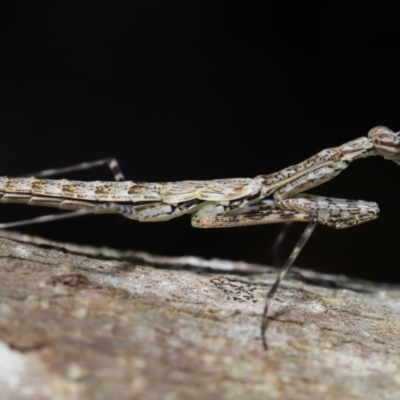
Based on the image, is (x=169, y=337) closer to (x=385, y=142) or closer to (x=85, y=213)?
(x=85, y=213)

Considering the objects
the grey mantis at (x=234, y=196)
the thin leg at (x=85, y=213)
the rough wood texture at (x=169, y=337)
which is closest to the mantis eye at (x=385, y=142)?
the grey mantis at (x=234, y=196)

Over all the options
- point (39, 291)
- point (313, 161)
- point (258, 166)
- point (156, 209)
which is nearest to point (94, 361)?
point (39, 291)

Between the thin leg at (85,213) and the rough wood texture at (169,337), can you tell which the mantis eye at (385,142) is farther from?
the thin leg at (85,213)

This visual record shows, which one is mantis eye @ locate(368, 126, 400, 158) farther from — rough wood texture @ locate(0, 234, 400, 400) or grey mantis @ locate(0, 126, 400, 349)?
rough wood texture @ locate(0, 234, 400, 400)

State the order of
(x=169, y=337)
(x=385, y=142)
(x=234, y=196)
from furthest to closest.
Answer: (x=234, y=196), (x=385, y=142), (x=169, y=337)

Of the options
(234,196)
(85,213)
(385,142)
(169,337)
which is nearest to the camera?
(169,337)

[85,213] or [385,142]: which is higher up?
[385,142]

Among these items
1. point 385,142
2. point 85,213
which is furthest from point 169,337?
point 385,142
